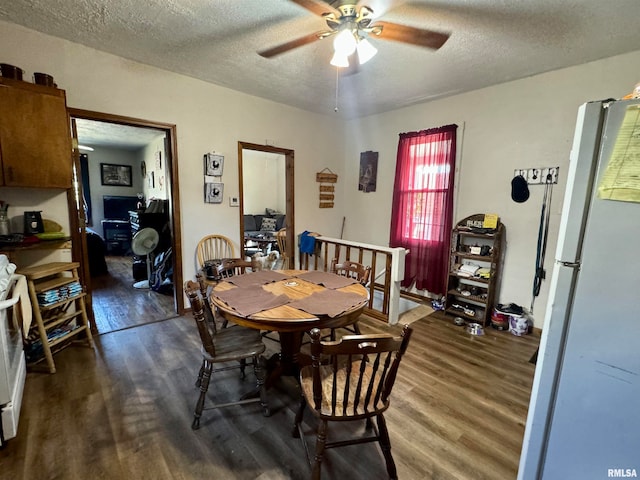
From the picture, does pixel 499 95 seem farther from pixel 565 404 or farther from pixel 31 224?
pixel 31 224

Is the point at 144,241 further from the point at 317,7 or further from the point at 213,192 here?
the point at 317,7

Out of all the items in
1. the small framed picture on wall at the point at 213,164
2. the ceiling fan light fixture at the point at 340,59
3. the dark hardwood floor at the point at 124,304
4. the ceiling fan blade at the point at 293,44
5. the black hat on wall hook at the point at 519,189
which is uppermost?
the ceiling fan blade at the point at 293,44

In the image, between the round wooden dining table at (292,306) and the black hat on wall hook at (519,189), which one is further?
the black hat on wall hook at (519,189)

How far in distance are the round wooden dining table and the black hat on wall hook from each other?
7.47 ft

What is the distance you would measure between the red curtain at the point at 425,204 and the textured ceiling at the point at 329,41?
0.75 meters

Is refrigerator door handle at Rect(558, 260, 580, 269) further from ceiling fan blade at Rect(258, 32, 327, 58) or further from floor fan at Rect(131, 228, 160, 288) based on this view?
floor fan at Rect(131, 228, 160, 288)

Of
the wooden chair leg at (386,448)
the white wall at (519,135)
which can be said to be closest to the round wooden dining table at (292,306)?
the wooden chair leg at (386,448)

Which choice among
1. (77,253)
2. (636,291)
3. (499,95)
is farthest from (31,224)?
(499,95)

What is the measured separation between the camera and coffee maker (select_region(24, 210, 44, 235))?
7.72ft

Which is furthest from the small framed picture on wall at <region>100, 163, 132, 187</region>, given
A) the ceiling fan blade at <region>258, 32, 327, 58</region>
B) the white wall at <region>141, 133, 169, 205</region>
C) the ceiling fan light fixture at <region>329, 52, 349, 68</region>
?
the ceiling fan light fixture at <region>329, 52, 349, 68</region>

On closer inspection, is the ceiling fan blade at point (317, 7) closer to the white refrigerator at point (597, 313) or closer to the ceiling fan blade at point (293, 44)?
the ceiling fan blade at point (293, 44)

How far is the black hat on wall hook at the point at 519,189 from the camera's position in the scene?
311 centimetres

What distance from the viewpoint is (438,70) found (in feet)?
9.50

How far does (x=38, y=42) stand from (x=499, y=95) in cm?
449
